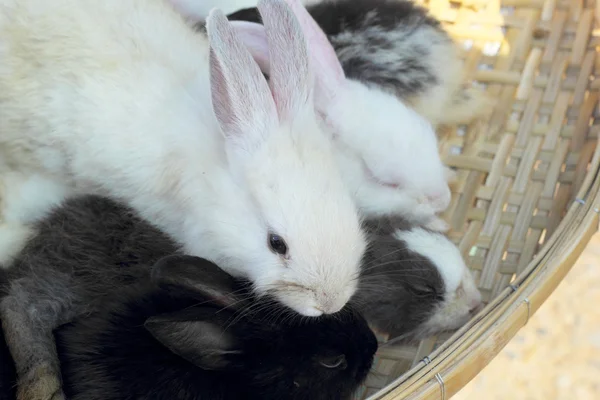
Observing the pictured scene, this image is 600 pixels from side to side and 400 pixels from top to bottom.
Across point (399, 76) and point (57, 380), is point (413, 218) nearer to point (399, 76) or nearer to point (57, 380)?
point (399, 76)

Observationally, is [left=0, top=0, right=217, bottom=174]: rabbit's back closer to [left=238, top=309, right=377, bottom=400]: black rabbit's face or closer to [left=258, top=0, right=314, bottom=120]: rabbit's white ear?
[left=258, top=0, right=314, bottom=120]: rabbit's white ear

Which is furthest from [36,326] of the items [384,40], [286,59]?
[384,40]

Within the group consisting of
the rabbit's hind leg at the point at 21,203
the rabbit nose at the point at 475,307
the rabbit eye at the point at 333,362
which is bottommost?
the rabbit nose at the point at 475,307

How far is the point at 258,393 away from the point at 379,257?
50 cm

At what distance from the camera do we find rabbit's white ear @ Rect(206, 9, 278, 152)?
1553 millimetres

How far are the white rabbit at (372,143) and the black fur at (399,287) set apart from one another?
0.45 feet

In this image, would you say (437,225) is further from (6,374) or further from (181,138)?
(6,374)

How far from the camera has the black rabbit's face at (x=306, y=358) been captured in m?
1.57

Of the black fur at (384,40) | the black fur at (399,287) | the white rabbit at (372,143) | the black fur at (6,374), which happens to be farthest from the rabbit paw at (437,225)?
the black fur at (6,374)

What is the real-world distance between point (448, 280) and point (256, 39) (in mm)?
857

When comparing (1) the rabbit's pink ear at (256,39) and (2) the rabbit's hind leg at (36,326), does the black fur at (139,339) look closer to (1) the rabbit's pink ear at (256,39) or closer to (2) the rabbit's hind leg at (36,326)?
(2) the rabbit's hind leg at (36,326)

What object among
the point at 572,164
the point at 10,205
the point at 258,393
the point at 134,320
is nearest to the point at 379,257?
the point at 258,393

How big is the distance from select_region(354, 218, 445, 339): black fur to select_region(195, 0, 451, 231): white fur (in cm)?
13

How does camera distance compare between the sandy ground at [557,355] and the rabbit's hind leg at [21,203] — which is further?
the sandy ground at [557,355]
